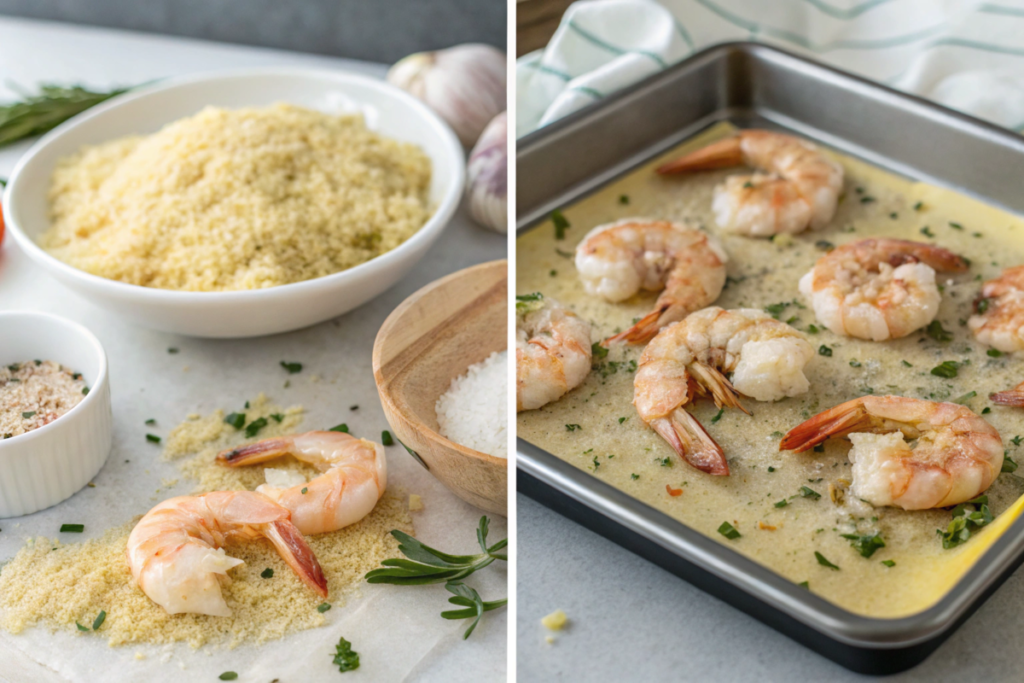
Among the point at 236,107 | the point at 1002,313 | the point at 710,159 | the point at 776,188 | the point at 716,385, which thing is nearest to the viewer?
the point at 716,385

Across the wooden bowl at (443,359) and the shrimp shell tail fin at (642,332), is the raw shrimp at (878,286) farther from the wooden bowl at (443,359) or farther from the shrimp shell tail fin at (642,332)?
the wooden bowl at (443,359)

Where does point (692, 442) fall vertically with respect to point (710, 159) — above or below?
below

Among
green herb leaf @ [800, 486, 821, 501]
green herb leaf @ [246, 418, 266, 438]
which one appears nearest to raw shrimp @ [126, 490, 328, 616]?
green herb leaf @ [246, 418, 266, 438]

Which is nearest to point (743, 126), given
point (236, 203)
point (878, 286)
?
point (878, 286)

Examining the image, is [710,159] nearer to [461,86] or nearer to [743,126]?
[743,126]

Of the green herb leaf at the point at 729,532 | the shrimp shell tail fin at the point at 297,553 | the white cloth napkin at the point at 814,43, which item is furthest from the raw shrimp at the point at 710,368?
the white cloth napkin at the point at 814,43

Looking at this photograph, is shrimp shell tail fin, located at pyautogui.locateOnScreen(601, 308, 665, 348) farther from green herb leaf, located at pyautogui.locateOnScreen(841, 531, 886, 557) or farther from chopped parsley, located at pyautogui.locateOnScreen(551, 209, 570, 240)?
green herb leaf, located at pyautogui.locateOnScreen(841, 531, 886, 557)
